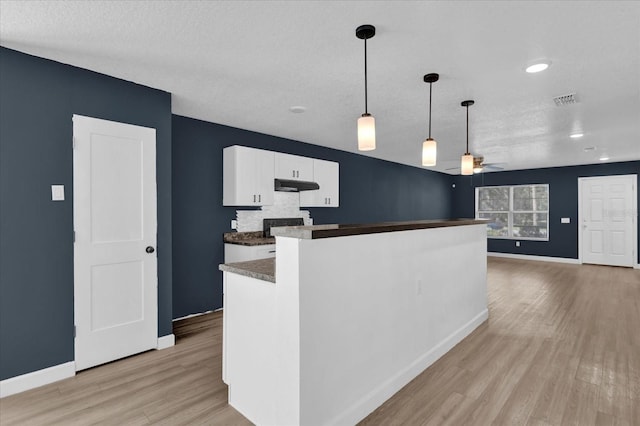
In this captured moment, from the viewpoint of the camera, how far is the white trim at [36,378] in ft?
7.97

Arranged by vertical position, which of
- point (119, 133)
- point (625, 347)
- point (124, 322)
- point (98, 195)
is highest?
point (119, 133)

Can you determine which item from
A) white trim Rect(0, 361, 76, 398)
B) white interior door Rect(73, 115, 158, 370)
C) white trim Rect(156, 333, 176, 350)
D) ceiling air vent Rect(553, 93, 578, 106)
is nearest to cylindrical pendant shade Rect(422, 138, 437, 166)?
ceiling air vent Rect(553, 93, 578, 106)

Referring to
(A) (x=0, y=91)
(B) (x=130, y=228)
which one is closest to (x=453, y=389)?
(B) (x=130, y=228)

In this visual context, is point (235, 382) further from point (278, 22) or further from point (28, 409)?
point (278, 22)

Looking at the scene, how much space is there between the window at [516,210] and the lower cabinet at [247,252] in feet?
22.7

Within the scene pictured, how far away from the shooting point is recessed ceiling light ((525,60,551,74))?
2.68 m

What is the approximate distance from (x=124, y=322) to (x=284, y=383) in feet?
6.28

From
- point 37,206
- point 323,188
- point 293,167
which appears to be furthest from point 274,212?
point 37,206

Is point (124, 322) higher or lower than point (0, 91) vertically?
lower

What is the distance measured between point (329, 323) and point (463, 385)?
4.41 ft

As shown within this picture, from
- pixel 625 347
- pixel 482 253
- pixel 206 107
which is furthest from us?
pixel 482 253

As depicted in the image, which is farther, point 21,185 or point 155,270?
point 155,270

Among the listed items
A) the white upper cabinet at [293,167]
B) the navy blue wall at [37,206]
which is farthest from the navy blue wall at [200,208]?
the navy blue wall at [37,206]

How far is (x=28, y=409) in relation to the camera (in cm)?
226
